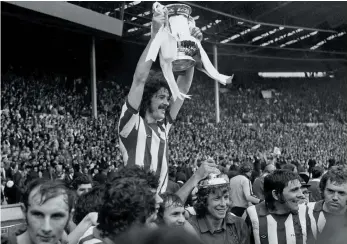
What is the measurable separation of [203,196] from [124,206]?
1.17m

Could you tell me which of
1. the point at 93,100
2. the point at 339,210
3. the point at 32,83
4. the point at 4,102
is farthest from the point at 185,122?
the point at 339,210

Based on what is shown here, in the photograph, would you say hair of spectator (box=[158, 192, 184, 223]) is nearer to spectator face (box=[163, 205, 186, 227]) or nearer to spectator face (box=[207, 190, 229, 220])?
spectator face (box=[163, 205, 186, 227])

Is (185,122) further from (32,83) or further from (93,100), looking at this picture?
(32,83)

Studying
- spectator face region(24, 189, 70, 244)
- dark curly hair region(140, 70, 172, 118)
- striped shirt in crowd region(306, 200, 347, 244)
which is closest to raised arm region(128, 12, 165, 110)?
dark curly hair region(140, 70, 172, 118)

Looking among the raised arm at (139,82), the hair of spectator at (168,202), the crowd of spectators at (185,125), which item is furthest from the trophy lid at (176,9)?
the crowd of spectators at (185,125)

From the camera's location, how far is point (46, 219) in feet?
7.55

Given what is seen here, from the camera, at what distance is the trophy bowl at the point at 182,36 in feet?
10.4

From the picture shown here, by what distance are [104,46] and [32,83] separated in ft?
17.8

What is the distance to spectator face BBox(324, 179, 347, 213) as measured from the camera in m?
3.51

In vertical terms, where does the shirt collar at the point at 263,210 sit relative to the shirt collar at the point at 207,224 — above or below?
above

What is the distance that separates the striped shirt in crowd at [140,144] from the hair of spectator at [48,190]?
28.6 inches

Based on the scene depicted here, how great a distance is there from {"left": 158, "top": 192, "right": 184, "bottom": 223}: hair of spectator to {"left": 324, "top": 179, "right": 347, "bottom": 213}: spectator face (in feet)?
3.83

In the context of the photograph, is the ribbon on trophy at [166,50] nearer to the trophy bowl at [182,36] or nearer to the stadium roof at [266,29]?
the trophy bowl at [182,36]

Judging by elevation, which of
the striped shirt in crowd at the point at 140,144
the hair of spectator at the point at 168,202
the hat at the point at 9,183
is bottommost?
the hat at the point at 9,183
